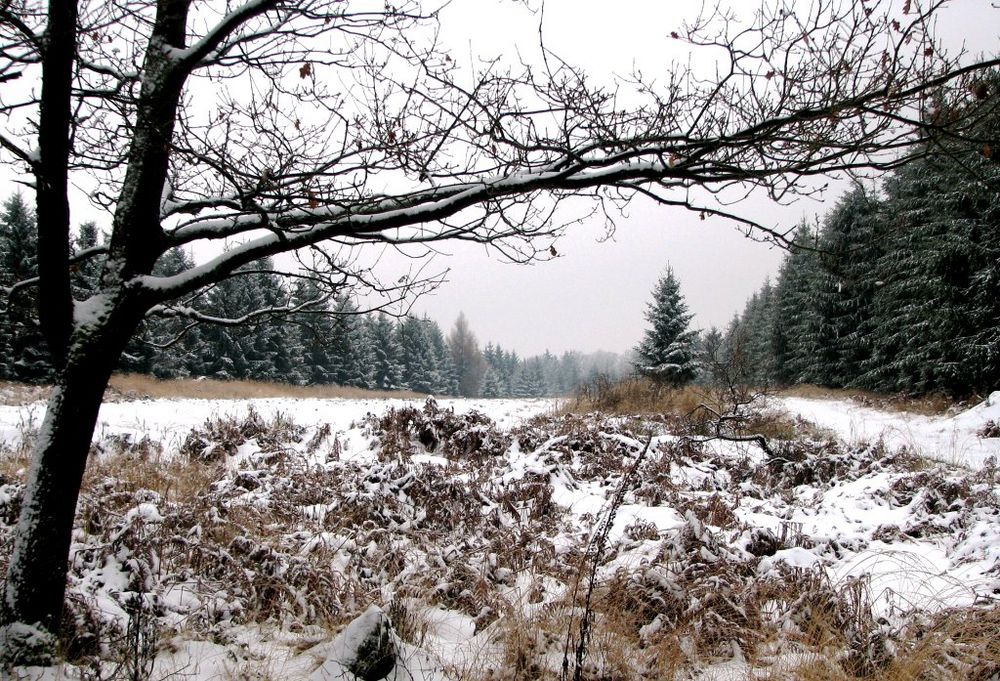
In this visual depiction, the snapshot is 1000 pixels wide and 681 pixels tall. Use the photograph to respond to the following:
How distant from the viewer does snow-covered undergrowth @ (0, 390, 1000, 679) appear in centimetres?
242

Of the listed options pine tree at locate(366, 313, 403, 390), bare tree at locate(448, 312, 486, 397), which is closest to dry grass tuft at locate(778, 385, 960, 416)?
pine tree at locate(366, 313, 403, 390)

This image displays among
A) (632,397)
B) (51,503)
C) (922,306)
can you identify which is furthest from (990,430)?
(51,503)

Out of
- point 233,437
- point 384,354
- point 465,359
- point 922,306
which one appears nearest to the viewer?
point 233,437

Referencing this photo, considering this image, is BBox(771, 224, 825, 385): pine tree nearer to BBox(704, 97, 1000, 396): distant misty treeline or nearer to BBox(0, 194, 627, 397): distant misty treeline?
BBox(704, 97, 1000, 396): distant misty treeline

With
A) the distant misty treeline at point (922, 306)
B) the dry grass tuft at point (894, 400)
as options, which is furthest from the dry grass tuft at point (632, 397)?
the dry grass tuft at point (894, 400)

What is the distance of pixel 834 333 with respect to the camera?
2439 centimetres

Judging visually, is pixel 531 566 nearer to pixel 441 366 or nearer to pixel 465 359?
pixel 441 366

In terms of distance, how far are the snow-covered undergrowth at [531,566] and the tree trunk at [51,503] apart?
0.26 m

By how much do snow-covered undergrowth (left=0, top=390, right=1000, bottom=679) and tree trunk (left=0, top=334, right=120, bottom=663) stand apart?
26 cm

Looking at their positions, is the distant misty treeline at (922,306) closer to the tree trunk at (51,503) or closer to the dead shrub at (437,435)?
the dead shrub at (437,435)

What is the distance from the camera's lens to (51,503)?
2.27 metres

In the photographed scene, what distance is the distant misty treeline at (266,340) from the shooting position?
3.31m

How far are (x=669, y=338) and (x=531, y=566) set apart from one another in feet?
69.6

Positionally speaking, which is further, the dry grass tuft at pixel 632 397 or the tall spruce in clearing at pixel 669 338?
the tall spruce in clearing at pixel 669 338
